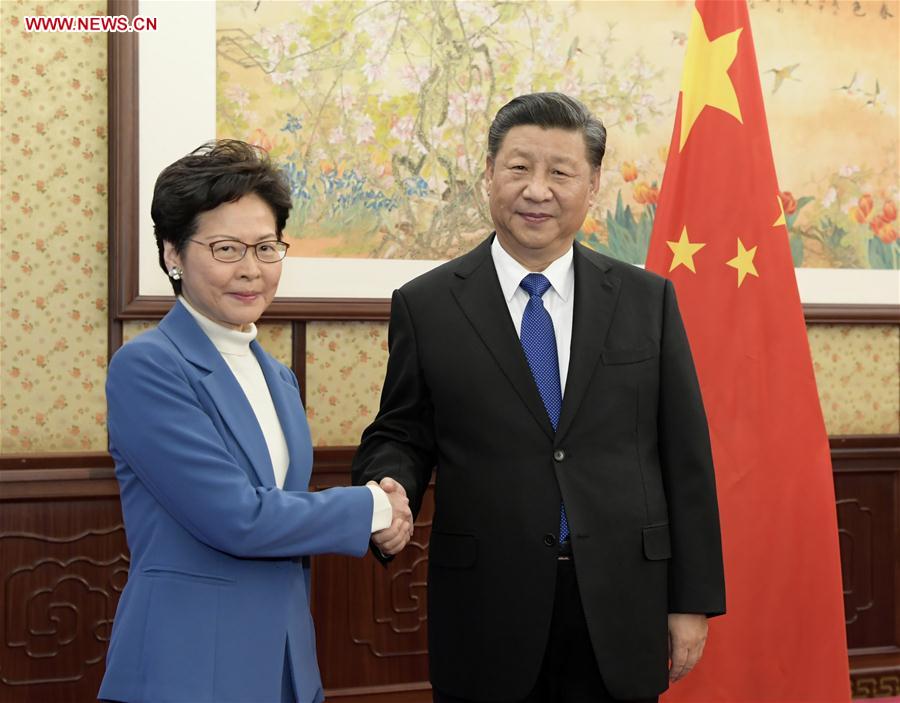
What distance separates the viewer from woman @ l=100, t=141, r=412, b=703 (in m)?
1.45

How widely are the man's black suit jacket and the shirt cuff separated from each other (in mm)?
161

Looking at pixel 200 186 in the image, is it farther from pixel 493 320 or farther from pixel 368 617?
pixel 368 617

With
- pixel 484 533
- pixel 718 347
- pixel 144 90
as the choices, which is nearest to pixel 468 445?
pixel 484 533

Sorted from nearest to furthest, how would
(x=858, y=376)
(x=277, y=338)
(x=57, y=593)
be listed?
1. (x=57, y=593)
2. (x=277, y=338)
3. (x=858, y=376)

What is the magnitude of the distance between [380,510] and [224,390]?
1.10ft

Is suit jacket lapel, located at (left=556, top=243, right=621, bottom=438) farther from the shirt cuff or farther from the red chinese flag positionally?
the red chinese flag

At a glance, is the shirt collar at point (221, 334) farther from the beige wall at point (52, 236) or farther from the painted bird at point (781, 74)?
the painted bird at point (781, 74)

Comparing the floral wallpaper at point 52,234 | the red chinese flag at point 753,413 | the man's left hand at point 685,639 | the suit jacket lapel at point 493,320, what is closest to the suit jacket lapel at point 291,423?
the suit jacket lapel at point 493,320

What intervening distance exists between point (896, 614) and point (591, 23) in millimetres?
2473

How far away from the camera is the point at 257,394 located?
1.64 meters

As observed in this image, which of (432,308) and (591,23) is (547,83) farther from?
(432,308)

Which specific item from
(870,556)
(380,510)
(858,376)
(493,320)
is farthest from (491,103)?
(870,556)

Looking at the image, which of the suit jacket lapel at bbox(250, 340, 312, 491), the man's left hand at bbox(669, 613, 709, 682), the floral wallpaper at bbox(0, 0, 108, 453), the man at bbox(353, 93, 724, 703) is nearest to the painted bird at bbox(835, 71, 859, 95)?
the man at bbox(353, 93, 724, 703)

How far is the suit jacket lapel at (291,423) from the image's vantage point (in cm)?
162
